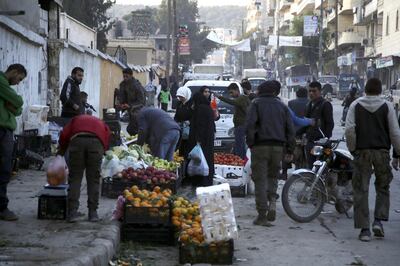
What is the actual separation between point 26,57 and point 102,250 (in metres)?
9.72

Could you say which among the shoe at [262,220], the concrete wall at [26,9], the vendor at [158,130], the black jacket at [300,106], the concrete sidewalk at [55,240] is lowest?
the shoe at [262,220]

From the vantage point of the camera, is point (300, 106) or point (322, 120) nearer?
point (322, 120)

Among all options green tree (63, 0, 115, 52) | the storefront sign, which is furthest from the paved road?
the storefront sign

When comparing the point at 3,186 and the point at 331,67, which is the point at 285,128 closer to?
the point at 3,186

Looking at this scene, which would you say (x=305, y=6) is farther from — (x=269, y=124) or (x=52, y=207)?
(x=52, y=207)

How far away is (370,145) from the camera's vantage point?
9414 mm

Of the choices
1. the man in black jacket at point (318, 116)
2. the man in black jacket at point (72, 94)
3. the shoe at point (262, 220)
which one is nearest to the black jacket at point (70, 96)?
the man in black jacket at point (72, 94)

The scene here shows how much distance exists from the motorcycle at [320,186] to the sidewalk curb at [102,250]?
2753mm

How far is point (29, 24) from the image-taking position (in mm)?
18281

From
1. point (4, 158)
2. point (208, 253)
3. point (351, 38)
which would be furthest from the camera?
point (351, 38)

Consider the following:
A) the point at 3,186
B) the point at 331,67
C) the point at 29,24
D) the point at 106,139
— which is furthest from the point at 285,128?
the point at 331,67

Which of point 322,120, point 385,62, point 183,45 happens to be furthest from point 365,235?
point 183,45

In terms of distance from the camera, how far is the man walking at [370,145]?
941cm

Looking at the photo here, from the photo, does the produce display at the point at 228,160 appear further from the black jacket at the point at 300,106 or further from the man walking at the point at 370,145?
A: the man walking at the point at 370,145
